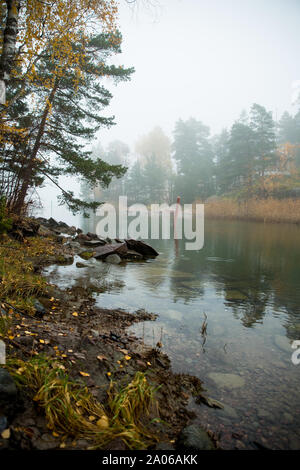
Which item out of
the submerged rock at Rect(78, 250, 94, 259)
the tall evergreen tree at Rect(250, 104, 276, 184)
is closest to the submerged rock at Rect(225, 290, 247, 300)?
the submerged rock at Rect(78, 250, 94, 259)

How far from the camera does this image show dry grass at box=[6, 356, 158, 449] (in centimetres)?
190

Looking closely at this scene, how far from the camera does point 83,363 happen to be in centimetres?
283

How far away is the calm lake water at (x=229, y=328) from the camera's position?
8.53 ft

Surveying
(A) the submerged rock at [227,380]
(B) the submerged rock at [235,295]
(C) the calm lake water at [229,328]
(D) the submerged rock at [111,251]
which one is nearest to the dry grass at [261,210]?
(C) the calm lake water at [229,328]

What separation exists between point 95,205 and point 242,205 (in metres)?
31.6

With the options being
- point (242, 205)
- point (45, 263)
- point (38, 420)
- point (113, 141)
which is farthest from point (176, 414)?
point (113, 141)

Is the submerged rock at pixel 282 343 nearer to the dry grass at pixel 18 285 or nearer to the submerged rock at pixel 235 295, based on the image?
the submerged rock at pixel 235 295

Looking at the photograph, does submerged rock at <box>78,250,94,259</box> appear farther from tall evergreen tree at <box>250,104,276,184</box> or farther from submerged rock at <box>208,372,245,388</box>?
tall evergreen tree at <box>250,104,276,184</box>

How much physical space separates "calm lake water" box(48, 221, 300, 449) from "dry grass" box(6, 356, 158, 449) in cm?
77

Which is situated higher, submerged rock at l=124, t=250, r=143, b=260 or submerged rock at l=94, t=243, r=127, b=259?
submerged rock at l=94, t=243, r=127, b=259

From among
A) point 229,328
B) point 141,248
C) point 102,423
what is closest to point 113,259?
point 141,248

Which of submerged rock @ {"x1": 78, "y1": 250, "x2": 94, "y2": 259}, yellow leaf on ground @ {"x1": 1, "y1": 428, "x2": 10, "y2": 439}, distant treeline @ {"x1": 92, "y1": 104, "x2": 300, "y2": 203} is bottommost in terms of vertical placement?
submerged rock @ {"x1": 78, "y1": 250, "x2": 94, "y2": 259}

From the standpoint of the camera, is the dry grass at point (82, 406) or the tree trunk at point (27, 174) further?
the tree trunk at point (27, 174)

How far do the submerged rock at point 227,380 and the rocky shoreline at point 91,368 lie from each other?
11.3 inches
